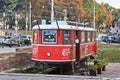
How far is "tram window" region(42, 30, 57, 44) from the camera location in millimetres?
21328

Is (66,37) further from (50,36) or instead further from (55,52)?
(55,52)

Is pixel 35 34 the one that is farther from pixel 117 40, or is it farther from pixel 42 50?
pixel 117 40

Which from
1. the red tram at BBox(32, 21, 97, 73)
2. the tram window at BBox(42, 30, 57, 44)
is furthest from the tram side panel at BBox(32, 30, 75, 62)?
the tram window at BBox(42, 30, 57, 44)

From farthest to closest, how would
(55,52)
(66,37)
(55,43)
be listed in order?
(66,37) → (55,43) → (55,52)

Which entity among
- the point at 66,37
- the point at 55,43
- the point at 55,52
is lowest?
the point at 55,52

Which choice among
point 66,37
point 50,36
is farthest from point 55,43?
point 66,37

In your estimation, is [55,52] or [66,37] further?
[66,37]

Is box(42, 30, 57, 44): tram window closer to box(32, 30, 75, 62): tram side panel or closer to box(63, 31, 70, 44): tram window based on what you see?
box(32, 30, 75, 62): tram side panel

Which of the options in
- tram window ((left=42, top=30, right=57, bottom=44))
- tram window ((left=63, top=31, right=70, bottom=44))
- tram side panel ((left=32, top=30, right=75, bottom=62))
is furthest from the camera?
tram window ((left=63, top=31, right=70, bottom=44))

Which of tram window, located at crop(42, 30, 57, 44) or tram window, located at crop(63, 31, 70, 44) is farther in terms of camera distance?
tram window, located at crop(63, 31, 70, 44)

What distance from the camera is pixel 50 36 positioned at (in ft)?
70.0

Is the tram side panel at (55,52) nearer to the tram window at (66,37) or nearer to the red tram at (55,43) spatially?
the red tram at (55,43)

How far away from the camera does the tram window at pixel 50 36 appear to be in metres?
21.3

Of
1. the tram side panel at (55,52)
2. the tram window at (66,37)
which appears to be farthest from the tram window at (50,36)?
the tram window at (66,37)
